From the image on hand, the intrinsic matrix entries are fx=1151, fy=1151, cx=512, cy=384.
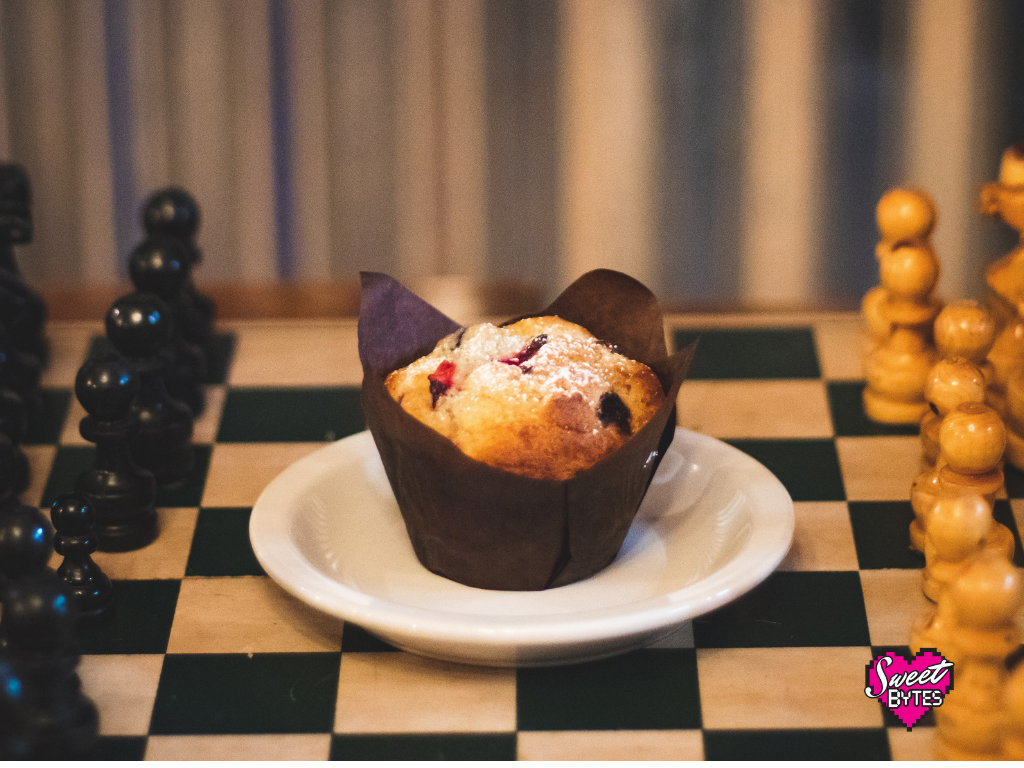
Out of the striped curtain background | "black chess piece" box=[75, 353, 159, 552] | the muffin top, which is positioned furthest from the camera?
the striped curtain background

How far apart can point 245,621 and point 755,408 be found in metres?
0.62

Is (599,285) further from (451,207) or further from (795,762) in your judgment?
(451,207)

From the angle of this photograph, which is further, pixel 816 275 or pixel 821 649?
pixel 816 275

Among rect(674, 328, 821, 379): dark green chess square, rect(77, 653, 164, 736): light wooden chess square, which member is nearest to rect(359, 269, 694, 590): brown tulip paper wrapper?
rect(77, 653, 164, 736): light wooden chess square

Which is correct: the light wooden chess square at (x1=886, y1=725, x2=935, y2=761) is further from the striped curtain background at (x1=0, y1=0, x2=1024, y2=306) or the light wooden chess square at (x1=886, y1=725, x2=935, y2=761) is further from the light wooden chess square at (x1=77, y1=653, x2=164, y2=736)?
the striped curtain background at (x1=0, y1=0, x2=1024, y2=306)

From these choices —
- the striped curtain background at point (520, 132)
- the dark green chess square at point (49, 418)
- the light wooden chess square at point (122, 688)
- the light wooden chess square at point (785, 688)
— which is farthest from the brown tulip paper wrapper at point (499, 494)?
the striped curtain background at point (520, 132)

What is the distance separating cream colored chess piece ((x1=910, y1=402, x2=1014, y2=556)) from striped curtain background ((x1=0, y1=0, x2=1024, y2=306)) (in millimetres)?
655

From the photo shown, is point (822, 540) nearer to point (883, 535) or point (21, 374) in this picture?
point (883, 535)

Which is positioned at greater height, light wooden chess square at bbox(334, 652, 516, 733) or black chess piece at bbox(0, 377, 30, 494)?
black chess piece at bbox(0, 377, 30, 494)

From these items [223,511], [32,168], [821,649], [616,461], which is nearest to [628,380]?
[616,461]

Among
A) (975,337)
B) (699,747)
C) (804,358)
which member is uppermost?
(975,337)

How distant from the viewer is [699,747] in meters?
0.83

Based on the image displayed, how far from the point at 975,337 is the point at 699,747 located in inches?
18.7

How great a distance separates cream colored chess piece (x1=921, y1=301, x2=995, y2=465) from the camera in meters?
0.99
